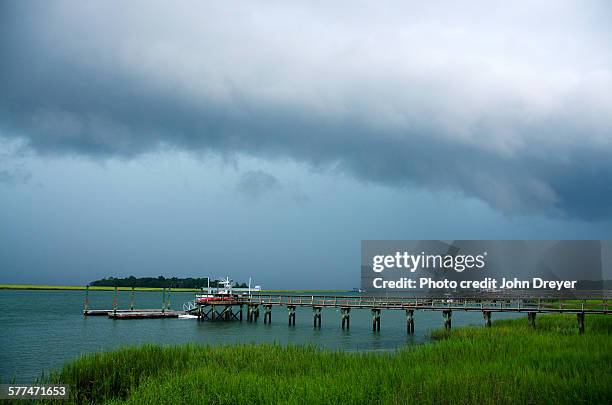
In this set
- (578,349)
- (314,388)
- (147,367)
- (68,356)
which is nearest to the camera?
(314,388)

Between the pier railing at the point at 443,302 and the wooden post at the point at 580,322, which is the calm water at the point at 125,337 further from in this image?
the wooden post at the point at 580,322

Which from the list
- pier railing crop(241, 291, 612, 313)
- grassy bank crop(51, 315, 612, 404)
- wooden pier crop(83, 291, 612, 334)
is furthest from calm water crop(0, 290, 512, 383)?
grassy bank crop(51, 315, 612, 404)

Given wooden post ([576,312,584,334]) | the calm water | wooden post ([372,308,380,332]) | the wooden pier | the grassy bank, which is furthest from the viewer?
wooden post ([372,308,380,332])

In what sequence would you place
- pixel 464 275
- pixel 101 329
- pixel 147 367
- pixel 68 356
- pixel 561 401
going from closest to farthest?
pixel 561 401 → pixel 147 367 → pixel 68 356 → pixel 101 329 → pixel 464 275

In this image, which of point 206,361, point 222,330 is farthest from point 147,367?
point 222,330

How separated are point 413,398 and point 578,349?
12588 millimetres

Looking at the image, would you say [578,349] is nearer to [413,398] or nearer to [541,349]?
[541,349]

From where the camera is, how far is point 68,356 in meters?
33.7

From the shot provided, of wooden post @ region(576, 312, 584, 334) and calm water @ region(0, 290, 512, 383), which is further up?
wooden post @ region(576, 312, 584, 334)

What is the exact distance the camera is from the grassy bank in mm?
14688

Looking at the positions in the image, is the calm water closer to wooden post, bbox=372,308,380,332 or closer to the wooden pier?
wooden post, bbox=372,308,380,332

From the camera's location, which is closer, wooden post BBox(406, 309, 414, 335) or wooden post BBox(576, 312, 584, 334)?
wooden post BBox(576, 312, 584, 334)

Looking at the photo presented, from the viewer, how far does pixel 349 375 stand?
1748 centimetres

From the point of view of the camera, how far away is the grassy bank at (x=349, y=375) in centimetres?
1469
